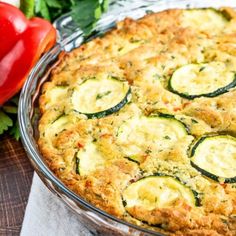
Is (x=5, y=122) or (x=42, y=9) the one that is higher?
(x=42, y=9)

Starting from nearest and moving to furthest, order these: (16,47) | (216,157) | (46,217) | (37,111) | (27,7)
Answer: (216,157) < (46,217) < (37,111) < (16,47) < (27,7)

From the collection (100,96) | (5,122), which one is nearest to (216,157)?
(100,96)

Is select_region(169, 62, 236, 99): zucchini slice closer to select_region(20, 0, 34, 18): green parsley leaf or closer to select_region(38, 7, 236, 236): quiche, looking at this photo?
select_region(38, 7, 236, 236): quiche

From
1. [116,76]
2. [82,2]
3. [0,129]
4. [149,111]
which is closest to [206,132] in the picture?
[149,111]

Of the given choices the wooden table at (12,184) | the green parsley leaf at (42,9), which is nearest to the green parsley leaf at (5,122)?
the wooden table at (12,184)

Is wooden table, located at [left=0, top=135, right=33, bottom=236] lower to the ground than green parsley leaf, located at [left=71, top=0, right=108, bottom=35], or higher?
lower

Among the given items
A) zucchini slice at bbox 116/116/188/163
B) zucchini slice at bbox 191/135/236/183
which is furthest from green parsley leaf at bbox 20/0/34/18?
zucchini slice at bbox 191/135/236/183

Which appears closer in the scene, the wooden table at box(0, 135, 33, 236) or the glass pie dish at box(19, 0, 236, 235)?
the glass pie dish at box(19, 0, 236, 235)

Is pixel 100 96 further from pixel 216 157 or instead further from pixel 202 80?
pixel 216 157

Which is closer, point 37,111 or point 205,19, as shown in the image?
point 37,111
